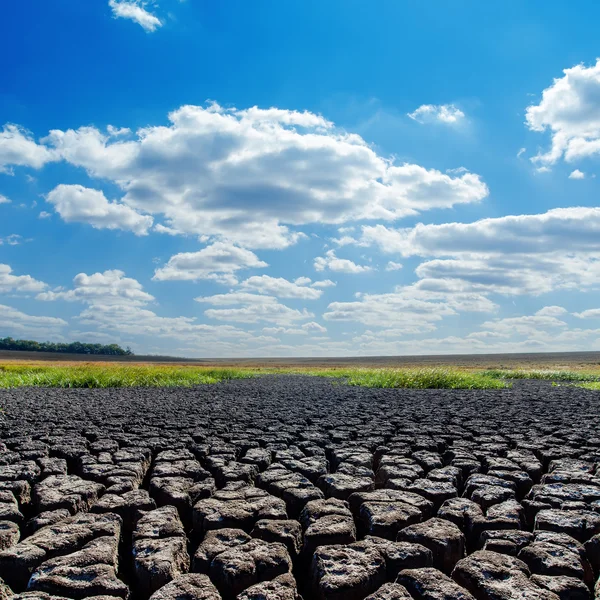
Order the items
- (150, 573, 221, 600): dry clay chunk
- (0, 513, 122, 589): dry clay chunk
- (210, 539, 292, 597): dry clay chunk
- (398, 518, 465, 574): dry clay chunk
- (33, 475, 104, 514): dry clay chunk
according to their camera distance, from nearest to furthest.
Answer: (150, 573, 221, 600): dry clay chunk
(210, 539, 292, 597): dry clay chunk
(0, 513, 122, 589): dry clay chunk
(398, 518, 465, 574): dry clay chunk
(33, 475, 104, 514): dry clay chunk

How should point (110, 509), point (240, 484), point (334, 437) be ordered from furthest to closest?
point (334, 437) < point (240, 484) < point (110, 509)

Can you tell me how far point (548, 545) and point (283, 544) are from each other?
53.2 inches

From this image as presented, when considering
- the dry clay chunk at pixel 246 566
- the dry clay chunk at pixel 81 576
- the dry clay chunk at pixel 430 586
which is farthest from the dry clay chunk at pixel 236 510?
the dry clay chunk at pixel 430 586

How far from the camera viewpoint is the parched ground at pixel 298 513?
2383mm

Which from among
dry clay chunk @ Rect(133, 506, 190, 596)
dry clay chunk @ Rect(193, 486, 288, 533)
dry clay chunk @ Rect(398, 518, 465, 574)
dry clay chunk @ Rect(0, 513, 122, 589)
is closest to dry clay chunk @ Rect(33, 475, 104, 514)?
dry clay chunk @ Rect(0, 513, 122, 589)

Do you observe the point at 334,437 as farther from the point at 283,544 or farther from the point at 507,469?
the point at 283,544

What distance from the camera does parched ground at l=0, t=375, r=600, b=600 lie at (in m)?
2.38

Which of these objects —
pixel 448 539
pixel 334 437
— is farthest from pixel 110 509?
pixel 334 437

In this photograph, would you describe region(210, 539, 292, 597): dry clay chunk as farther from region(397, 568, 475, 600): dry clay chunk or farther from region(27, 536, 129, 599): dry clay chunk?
region(397, 568, 475, 600): dry clay chunk

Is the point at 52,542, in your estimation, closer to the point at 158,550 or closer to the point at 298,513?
the point at 158,550

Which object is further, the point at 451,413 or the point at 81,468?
the point at 451,413

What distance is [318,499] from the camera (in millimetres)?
3461

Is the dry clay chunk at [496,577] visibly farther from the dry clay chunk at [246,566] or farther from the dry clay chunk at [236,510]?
the dry clay chunk at [236,510]

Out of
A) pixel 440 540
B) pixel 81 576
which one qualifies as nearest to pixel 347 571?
pixel 440 540
